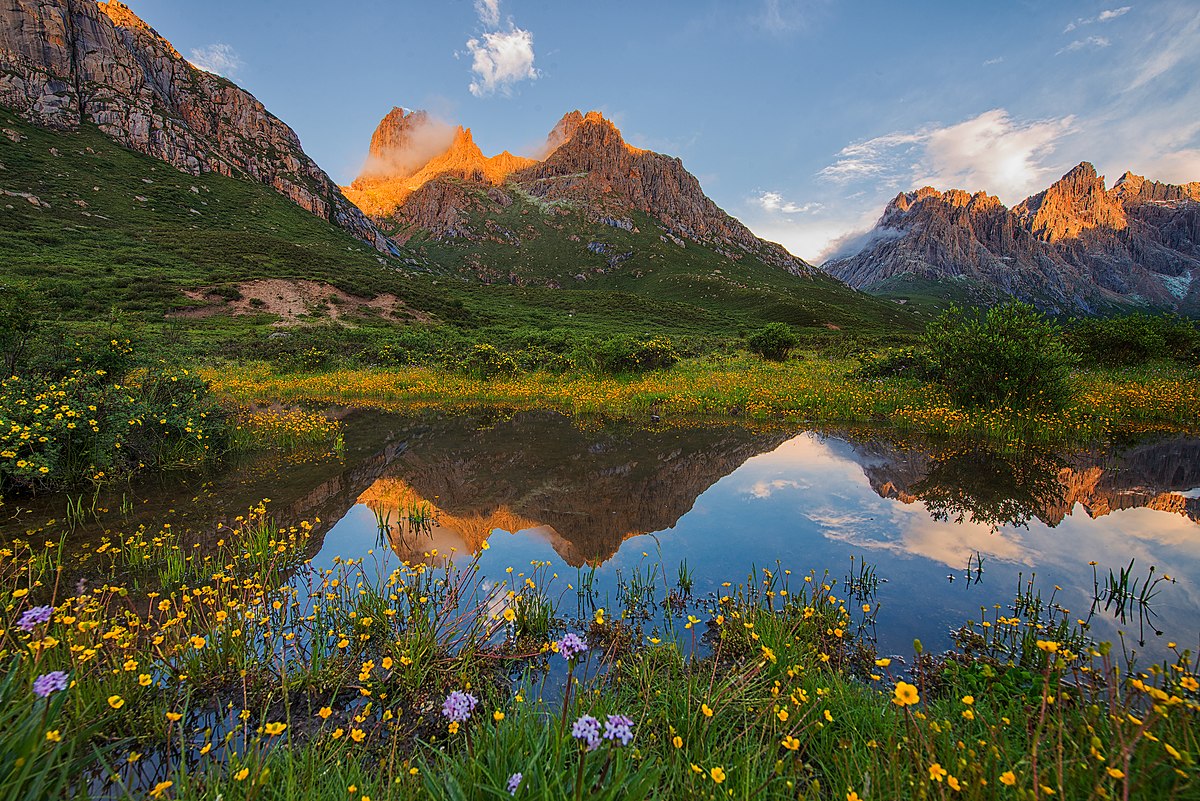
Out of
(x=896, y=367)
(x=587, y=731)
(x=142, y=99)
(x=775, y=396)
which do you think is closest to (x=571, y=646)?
(x=587, y=731)

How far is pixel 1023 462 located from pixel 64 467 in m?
19.1

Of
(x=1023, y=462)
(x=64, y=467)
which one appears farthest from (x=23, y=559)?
(x=1023, y=462)

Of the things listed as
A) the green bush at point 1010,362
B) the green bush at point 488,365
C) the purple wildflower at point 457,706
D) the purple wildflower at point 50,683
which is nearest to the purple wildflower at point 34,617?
the purple wildflower at point 50,683

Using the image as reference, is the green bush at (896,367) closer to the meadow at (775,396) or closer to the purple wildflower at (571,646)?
the meadow at (775,396)

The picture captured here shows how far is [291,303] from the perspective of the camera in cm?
5950

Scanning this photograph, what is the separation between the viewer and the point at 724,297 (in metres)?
149

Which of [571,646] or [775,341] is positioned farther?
[775,341]

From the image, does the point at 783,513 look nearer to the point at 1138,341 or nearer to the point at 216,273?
the point at 1138,341

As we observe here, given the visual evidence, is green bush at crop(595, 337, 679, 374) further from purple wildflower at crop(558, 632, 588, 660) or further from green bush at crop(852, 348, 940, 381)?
purple wildflower at crop(558, 632, 588, 660)

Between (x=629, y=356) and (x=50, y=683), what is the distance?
2393 cm

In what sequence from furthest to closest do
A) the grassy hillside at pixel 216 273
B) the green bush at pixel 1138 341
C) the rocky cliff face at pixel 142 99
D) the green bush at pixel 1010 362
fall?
the rocky cliff face at pixel 142 99, the grassy hillside at pixel 216 273, the green bush at pixel 1138 341, the green bush at pixel 1010 362

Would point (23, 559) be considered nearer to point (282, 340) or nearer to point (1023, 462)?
point (1023, 462)

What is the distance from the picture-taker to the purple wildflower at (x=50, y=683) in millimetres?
1983

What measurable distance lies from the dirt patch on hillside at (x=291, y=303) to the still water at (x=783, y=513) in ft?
167
